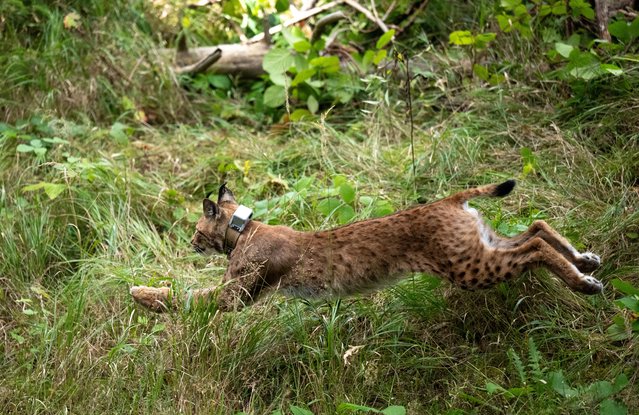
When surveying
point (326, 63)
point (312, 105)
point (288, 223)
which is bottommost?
point (312, 105)

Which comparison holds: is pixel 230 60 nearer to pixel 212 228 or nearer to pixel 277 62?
pixel 277 62

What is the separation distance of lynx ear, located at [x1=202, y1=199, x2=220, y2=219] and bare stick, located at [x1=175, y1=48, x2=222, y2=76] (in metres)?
3.42

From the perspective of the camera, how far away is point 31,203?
7.07 m

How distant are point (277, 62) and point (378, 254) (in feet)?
10.9

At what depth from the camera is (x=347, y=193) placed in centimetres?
646

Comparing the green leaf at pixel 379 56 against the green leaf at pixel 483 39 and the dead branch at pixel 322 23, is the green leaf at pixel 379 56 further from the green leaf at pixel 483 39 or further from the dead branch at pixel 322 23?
the dead branch at pixel 322 23

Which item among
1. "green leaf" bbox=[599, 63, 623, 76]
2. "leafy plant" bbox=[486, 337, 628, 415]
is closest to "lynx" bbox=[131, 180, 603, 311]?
"leafy plant" bbox=[486, 337, 628, 415]

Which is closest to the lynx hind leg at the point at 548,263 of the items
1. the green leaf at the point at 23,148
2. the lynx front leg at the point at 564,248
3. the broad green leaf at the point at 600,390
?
the lynx front leg at the point at 564,248

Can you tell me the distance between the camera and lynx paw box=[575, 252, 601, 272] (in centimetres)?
541

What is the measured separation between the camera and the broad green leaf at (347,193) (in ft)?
21.1

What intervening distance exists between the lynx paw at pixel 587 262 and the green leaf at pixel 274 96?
12.1ft

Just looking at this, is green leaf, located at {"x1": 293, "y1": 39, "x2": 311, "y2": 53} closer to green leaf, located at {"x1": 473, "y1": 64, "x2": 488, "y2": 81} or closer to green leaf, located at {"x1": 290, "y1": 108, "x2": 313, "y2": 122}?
green leaf, located at {"x1": 290, "y1": 108, "x2": 313, "y2": 122}

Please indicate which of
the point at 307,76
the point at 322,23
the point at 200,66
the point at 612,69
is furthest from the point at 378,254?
the point at 200,66

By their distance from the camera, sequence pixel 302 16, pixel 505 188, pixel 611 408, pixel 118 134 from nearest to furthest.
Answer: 1. pixel 611 408
2. pixel 505 188
3. pixel 118 134
4. pixel 302 16
